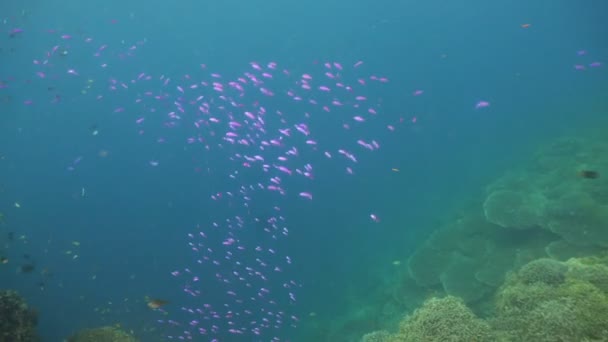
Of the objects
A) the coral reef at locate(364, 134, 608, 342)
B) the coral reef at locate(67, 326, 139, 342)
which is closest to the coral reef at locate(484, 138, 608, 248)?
the coral reef at locate(364, 134, 608, 342)

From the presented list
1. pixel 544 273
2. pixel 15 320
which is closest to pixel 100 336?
pixel 15 320

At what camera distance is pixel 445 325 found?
189 inches

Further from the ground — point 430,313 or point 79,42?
point 79,42

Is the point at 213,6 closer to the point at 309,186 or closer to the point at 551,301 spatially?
the point at 309,186

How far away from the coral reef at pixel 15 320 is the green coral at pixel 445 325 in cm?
868

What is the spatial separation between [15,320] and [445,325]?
9545mm

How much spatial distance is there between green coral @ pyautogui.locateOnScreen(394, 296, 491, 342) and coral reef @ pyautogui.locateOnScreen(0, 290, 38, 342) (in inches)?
342

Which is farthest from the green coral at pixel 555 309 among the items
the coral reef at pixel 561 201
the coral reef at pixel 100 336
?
the coral reef at pixel 100 336

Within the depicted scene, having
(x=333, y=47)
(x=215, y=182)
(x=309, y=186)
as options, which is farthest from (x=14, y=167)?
(x=333, y=47)

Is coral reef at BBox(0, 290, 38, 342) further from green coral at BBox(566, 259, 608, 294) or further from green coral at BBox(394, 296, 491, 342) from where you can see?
green coral at BBox(566, 259, 608, 294)

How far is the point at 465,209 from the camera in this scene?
1662 centimetres

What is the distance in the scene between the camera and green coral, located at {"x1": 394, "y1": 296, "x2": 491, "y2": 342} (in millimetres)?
4633

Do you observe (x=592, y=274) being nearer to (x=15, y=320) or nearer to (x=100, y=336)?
(x=100, y=336)

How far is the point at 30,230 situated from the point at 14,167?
18.8 m
